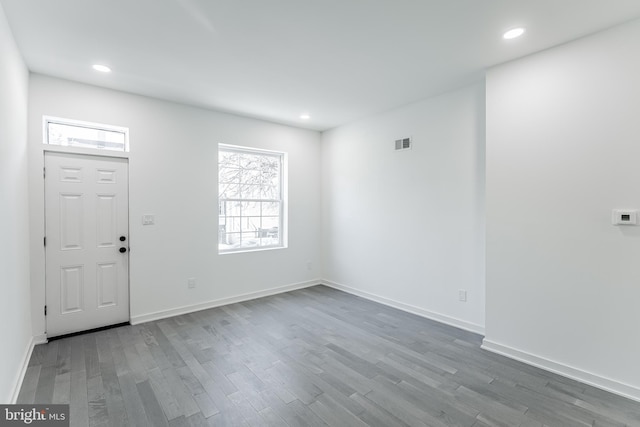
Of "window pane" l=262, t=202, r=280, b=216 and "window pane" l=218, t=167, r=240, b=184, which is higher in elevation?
"window pane" l=218, t=167, r=240, b=184

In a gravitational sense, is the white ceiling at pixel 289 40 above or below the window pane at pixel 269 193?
above

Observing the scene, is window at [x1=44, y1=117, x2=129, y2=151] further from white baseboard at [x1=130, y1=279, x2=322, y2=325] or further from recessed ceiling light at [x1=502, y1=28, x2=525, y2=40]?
recessed ceiling light at [x1=502, y1=28, x2=525, y2=40]

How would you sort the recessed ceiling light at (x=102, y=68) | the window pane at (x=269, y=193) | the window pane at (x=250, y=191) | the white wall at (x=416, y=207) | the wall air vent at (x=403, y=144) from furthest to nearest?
the window pane at (x=269, y=193), the window pane at (x=250, y=191), the wall air vent at (x=403, y=144), the white wall at (x=416, y=207), the recessed ceiling light at (x=102, y=68)

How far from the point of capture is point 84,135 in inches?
137

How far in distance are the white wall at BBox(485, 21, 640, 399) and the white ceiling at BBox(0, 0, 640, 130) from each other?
0.33 meters

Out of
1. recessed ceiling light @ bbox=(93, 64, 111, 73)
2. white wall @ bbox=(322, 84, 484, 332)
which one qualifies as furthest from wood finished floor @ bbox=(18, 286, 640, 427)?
recessed ceiling light @ bbox=(93, 64, 111, 73)

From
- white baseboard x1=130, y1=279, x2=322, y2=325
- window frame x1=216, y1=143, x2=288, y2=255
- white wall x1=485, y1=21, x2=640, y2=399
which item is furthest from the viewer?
window frame x1=216, y1=143, x2=288, y2=255

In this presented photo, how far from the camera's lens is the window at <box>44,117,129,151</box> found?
3.29 meters

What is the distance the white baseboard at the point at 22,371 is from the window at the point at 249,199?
2132mm

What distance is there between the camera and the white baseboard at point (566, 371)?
7.31 feet

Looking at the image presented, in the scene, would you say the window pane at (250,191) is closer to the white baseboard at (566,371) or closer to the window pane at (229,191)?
the window pane at (229,191)

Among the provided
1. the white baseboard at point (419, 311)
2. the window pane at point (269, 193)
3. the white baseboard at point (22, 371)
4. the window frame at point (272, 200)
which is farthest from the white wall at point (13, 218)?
the white baseboard at point (419, 311)

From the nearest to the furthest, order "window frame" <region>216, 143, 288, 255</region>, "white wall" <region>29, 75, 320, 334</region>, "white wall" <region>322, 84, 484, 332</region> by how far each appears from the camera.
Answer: "white wall" <region>29, 75, 320, 334</region> < "white wall" <region>322, 84, 484, 332</region> < "window frame" <region>216, 143, 288, 255</region>

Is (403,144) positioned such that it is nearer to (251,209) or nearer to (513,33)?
(513,33)
